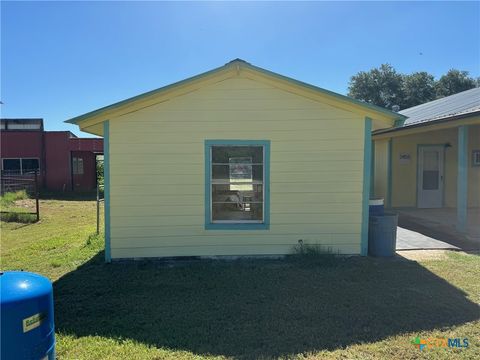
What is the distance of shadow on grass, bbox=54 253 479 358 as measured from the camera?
354 centimetres

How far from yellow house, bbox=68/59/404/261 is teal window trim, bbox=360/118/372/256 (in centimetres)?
2

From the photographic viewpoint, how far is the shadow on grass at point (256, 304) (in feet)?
11.6

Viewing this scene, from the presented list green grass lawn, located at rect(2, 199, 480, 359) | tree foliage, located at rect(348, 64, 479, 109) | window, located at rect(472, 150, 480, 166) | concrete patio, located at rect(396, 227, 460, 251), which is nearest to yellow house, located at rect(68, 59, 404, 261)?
green grass lawn, located at rect(2, 199, 480, 359)

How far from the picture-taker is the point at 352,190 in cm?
635

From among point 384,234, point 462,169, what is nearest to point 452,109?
point 462,169

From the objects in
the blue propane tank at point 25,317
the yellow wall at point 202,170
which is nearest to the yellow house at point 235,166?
the yellow wall at point 202,170

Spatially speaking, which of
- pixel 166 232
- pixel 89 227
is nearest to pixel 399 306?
pixel 166 232

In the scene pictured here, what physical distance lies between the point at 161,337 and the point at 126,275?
217 centimetres

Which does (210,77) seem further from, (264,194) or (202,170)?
(264,194)

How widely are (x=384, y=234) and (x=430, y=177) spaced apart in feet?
23.9

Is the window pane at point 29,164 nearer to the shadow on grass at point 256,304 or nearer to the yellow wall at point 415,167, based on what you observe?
the shadow on grass at point 256,304

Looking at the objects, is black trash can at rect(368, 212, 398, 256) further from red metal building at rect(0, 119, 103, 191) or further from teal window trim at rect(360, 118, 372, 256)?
red metal building at rect(0, 119, 103, 191)

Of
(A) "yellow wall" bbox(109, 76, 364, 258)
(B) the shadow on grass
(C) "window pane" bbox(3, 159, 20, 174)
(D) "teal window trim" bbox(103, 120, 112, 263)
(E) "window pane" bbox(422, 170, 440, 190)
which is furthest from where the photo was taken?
(C) "window pane" bbox(3, 159, 20, 174)

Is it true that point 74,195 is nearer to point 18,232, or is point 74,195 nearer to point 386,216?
point 18,232
